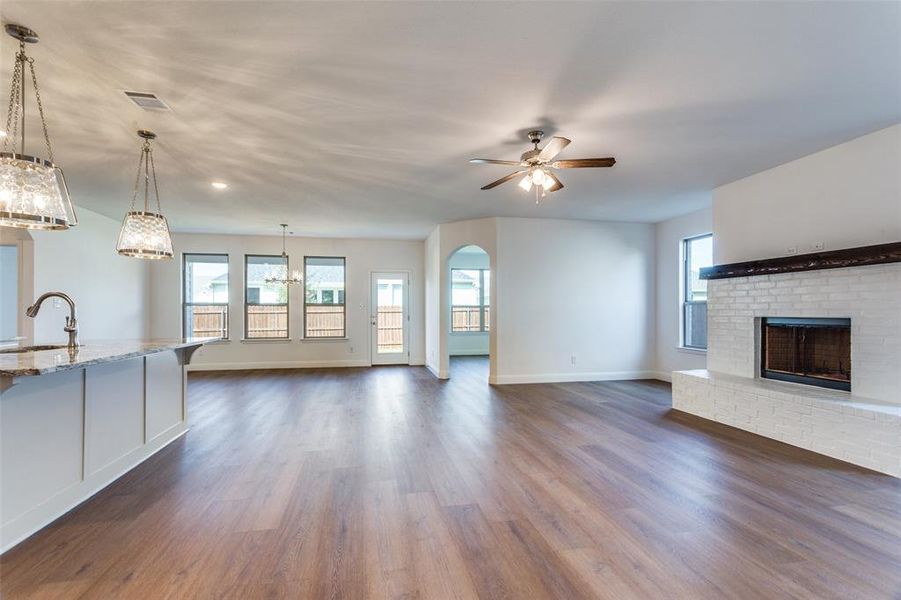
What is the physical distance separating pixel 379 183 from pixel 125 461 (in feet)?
11.3

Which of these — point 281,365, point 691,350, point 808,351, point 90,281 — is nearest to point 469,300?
point 281,365

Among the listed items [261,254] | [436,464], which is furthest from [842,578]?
[261,254]

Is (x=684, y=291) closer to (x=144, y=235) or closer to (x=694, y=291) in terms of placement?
(x=694, y=291)

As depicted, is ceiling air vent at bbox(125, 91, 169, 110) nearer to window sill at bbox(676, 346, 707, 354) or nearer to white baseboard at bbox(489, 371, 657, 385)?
white baseboard at bbox(489, 371, 657, 385)

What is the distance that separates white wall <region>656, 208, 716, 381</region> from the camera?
20.2 feet

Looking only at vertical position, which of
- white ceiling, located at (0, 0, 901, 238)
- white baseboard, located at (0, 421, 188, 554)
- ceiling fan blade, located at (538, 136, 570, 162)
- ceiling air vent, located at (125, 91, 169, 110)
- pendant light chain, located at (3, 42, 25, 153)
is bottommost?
white baseboard, located at (0, 421, 188, 554)

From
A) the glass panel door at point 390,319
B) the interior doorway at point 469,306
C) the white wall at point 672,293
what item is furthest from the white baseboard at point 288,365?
the white wall at point 672,293

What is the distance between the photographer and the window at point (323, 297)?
8.50 meters

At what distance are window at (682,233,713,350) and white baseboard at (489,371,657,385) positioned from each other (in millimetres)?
911

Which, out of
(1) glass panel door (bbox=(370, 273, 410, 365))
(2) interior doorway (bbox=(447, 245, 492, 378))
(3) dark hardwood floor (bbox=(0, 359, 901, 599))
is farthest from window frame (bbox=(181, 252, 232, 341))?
(2) interior doorway (bbox=(447, 245, 492, 378))

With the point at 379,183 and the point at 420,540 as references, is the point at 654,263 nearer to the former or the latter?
the point at 379,183

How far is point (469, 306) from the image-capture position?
10.7m

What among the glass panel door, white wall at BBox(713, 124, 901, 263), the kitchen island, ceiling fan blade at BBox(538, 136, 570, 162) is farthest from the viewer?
the glass panel door

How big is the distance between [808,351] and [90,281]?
360 inches
